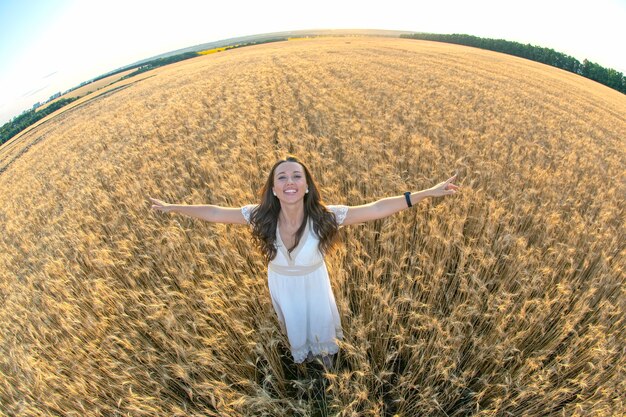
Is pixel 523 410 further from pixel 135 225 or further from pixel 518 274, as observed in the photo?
pixel 135 225

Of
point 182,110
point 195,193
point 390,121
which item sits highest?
point 182,110

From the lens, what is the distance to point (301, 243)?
6.23 ft


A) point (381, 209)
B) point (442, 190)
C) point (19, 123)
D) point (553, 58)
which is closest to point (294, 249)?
point (381, 209)

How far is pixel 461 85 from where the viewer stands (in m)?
11.8

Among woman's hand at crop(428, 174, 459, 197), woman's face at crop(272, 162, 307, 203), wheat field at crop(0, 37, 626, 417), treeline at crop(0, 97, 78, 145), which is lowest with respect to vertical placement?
wheat field at crop(0, 37, 626, 417)

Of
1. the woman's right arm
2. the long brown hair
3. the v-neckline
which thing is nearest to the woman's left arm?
the long brown hair

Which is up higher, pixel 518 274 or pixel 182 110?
pixel 182 110

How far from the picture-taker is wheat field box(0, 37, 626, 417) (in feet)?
5.67

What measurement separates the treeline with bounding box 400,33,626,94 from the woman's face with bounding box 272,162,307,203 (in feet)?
134

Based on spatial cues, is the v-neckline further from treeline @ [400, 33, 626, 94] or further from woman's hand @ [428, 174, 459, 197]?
treeline @ [400, 33, 626, 94]

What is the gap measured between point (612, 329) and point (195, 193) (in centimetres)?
357

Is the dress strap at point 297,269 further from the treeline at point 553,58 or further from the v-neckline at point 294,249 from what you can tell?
the treeline at point 553,58

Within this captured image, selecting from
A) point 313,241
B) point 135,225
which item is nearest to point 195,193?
point 135,225

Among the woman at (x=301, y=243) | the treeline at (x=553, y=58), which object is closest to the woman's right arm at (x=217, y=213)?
the woman at (x=301, y=243)
